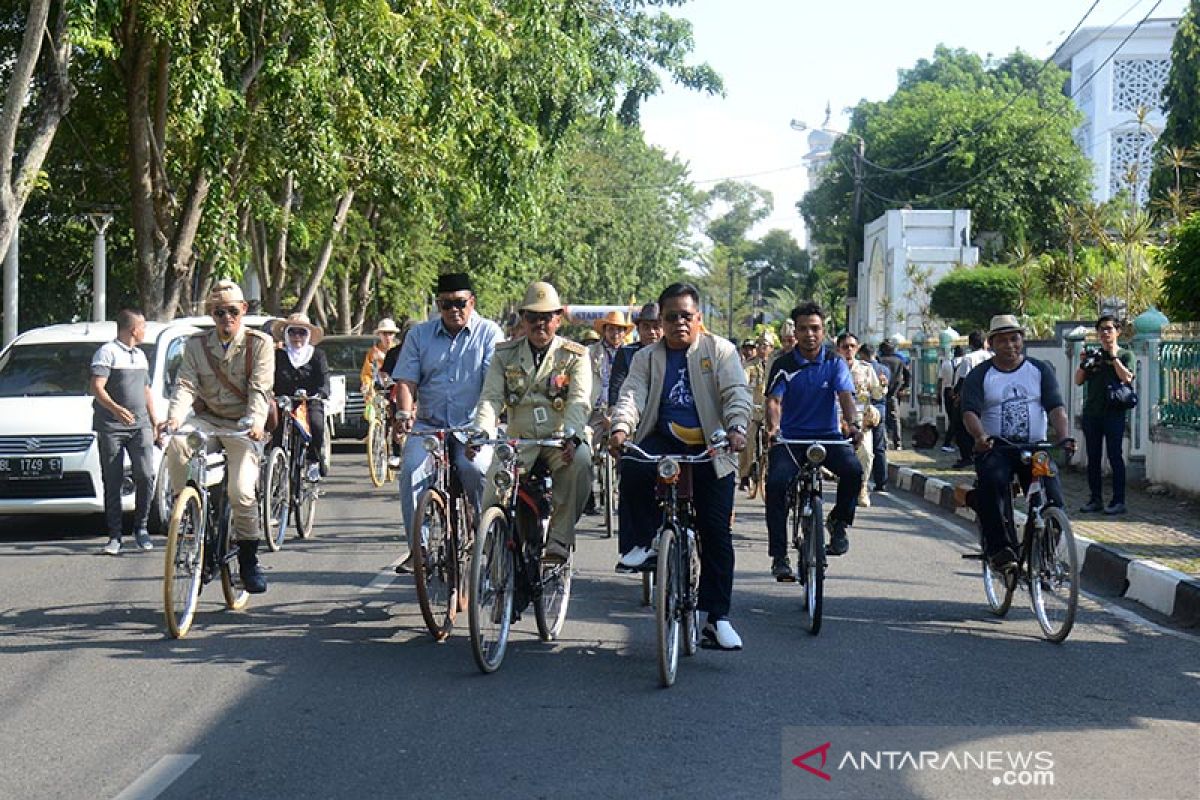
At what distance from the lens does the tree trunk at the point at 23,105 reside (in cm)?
1520

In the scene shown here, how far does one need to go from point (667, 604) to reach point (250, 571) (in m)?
3.08

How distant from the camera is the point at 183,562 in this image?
8336mm

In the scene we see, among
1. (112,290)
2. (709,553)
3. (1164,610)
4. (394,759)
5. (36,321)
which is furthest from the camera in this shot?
(112,290)

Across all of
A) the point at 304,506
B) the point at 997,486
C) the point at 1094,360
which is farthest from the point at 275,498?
the point at 1094,360

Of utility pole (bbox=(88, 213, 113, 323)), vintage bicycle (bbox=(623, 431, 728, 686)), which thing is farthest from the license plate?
utility pole (bbox=(88, 213, 113, 323))

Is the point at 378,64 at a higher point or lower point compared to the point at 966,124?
lower

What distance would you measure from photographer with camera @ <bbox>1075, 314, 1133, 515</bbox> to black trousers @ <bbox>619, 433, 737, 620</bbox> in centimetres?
733

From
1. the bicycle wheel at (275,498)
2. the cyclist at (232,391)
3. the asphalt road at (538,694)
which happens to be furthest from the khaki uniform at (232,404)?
the bicycle wheel at (275,498)

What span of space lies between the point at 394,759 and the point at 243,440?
131 inches

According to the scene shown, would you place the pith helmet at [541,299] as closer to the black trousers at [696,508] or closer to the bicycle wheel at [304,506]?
the black trousers at [696,508]

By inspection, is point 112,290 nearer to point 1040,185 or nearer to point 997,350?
point 997,350

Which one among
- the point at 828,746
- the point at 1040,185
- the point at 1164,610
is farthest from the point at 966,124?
the point at 828,746

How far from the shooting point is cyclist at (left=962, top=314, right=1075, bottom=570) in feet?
29.6

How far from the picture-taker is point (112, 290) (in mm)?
38625
